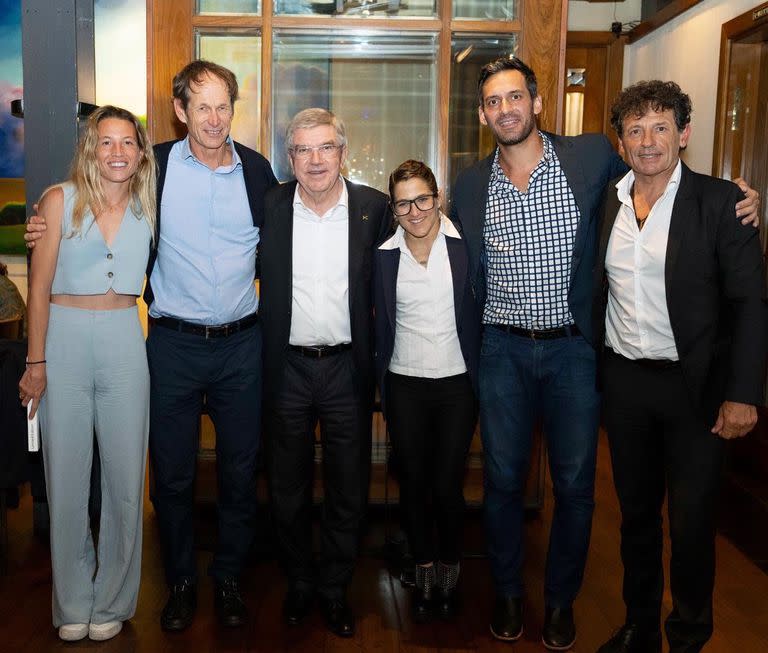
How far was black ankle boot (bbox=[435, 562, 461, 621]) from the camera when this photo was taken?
2.81 m

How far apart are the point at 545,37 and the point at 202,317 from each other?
1818 mm

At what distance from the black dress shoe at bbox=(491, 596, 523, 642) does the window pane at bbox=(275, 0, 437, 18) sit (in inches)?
89.6

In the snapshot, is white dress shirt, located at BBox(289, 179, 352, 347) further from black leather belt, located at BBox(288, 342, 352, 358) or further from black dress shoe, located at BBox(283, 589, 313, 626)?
black dress shoe, located at BBox(283, 589, 313, 626)

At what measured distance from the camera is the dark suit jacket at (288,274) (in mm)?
2592

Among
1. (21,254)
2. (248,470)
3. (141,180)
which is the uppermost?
(141,180)

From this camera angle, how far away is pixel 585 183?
2533 millimetres

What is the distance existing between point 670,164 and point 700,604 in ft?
4.08

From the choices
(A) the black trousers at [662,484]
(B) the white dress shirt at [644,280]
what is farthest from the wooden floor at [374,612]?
(B) the white dress shirt at [644,280]

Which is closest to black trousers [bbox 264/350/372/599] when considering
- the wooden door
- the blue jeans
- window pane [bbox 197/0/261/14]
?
the blue jeans

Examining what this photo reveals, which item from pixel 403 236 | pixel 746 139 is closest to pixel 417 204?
pixel 403 236

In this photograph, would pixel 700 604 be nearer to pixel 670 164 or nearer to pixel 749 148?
pixel 670 164

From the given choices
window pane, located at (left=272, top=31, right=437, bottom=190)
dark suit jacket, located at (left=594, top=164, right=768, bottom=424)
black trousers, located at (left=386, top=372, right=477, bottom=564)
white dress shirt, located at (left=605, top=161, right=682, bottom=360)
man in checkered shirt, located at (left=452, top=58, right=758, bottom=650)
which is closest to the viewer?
dark suit jacket, located at (left=594, top=164, right=768, bottom=424)

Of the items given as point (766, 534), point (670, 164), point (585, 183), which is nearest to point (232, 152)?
point (585, 183)

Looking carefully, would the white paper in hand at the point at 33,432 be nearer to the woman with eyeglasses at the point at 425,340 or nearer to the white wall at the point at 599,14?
the woman with eyeglasses at the point at 425,340
